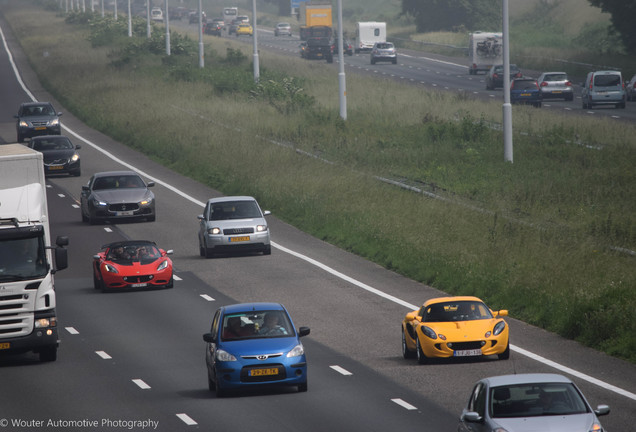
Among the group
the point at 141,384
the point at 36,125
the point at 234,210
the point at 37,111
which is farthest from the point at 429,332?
the point at 37,111

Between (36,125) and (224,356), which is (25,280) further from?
(36,125)

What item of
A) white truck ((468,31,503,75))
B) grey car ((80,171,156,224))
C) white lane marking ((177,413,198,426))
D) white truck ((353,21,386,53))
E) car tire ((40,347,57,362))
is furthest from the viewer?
white truck ((353,21,386,53))

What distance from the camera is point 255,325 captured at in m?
19.5

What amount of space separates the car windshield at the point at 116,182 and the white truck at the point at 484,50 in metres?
51.9

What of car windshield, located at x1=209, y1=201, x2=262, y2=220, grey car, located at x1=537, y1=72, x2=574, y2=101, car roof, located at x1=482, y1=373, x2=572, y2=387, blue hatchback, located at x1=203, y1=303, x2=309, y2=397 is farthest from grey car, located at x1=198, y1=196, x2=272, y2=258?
grey car, located at x1=537, y1=72, x2=574, y2=101

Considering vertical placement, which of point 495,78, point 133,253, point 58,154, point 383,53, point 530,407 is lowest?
point 133,253

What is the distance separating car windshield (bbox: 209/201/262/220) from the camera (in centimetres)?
3484

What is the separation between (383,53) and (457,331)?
265 feet

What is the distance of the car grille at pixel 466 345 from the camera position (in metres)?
21.0

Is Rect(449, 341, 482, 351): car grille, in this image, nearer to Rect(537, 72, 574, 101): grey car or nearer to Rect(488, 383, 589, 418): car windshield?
Rect(488, 383, 589, 418): car windshield

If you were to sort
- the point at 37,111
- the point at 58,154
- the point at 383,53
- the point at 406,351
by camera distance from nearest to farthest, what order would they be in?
the point at 406,351
the point at 58,154
the point at 37,111
the point at 383,53

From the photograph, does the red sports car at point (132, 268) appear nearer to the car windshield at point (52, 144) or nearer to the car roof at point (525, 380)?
the car roof at point (525, 380)

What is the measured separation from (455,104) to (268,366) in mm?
45279

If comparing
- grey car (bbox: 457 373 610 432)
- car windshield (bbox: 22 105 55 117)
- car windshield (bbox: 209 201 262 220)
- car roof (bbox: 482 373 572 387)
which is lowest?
car windshield (bbox: 209 201 262 220)
